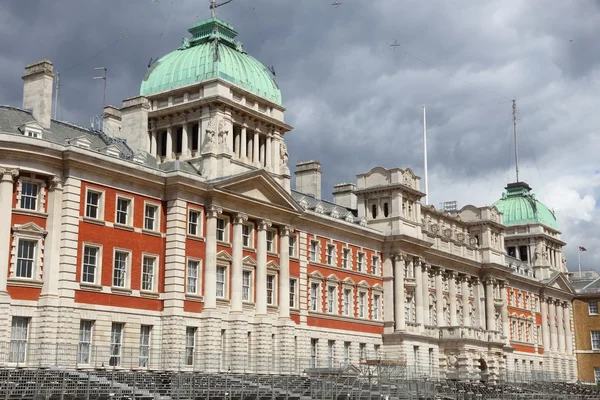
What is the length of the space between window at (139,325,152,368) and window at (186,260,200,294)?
3.94 meters

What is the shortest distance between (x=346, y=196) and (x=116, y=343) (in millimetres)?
40147

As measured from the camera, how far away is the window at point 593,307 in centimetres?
11862

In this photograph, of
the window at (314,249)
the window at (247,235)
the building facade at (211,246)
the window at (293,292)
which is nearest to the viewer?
the building facade at (211,246)

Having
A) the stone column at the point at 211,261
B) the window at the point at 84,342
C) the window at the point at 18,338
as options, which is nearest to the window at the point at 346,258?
the stone column at the point at 211,261

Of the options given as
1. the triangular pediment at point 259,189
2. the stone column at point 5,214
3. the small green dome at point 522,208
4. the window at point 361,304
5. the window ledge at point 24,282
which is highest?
the small green dome at point 522,208

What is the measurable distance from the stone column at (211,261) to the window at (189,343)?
1.84 meters

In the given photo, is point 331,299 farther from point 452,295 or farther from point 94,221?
point 94,221

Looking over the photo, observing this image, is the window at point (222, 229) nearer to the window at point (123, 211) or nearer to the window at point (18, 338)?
the window at point (123, 211)

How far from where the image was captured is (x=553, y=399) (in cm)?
7819

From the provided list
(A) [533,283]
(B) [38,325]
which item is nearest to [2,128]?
(B) [38,325]

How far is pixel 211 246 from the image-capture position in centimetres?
5753

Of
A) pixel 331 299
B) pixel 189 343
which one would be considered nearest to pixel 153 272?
pixel 189 343

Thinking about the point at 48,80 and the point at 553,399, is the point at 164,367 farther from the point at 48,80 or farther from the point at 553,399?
the point at 553,399

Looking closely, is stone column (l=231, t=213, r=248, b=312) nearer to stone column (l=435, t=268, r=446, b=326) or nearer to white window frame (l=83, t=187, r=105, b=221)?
white window frame (l=83, t=187, r=105, b=221)
